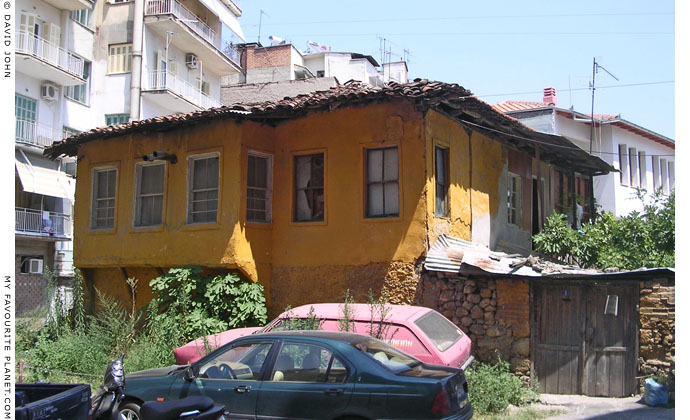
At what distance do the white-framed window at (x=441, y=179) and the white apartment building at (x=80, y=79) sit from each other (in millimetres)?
19501

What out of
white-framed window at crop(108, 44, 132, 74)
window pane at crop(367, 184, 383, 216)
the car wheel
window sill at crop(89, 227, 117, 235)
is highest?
white-framed window at crop(108, 44, 132, 74)

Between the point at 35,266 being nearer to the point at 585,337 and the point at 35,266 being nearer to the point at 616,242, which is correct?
the point at 616,242

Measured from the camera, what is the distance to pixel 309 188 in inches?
542

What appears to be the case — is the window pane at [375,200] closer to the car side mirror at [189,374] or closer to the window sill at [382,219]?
the window sill at [382,219]

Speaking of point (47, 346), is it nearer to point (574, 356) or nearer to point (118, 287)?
point (118, 287)

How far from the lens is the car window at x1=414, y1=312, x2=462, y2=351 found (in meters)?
9.16

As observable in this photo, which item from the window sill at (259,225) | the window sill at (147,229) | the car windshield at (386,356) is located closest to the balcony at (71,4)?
the window sill at (147,229)

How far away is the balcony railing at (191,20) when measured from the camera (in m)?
31.7

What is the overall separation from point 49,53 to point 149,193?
17202 millimetres

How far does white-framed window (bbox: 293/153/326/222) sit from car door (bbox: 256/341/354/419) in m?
6.49

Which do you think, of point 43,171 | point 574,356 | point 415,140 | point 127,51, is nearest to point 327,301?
point 415,140

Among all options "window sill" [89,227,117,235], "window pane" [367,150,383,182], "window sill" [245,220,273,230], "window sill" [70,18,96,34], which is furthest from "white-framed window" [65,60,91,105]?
"window pane" [367,150,383,182]

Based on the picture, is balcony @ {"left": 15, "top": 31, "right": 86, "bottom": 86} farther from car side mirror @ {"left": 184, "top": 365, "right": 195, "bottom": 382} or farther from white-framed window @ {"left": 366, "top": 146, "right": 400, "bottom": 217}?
car side mirror @ {"left": 184, "top": 365, "right": 195, "bottom": 382}

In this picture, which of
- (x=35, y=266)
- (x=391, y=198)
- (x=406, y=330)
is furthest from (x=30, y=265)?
(x=406, y=330)
